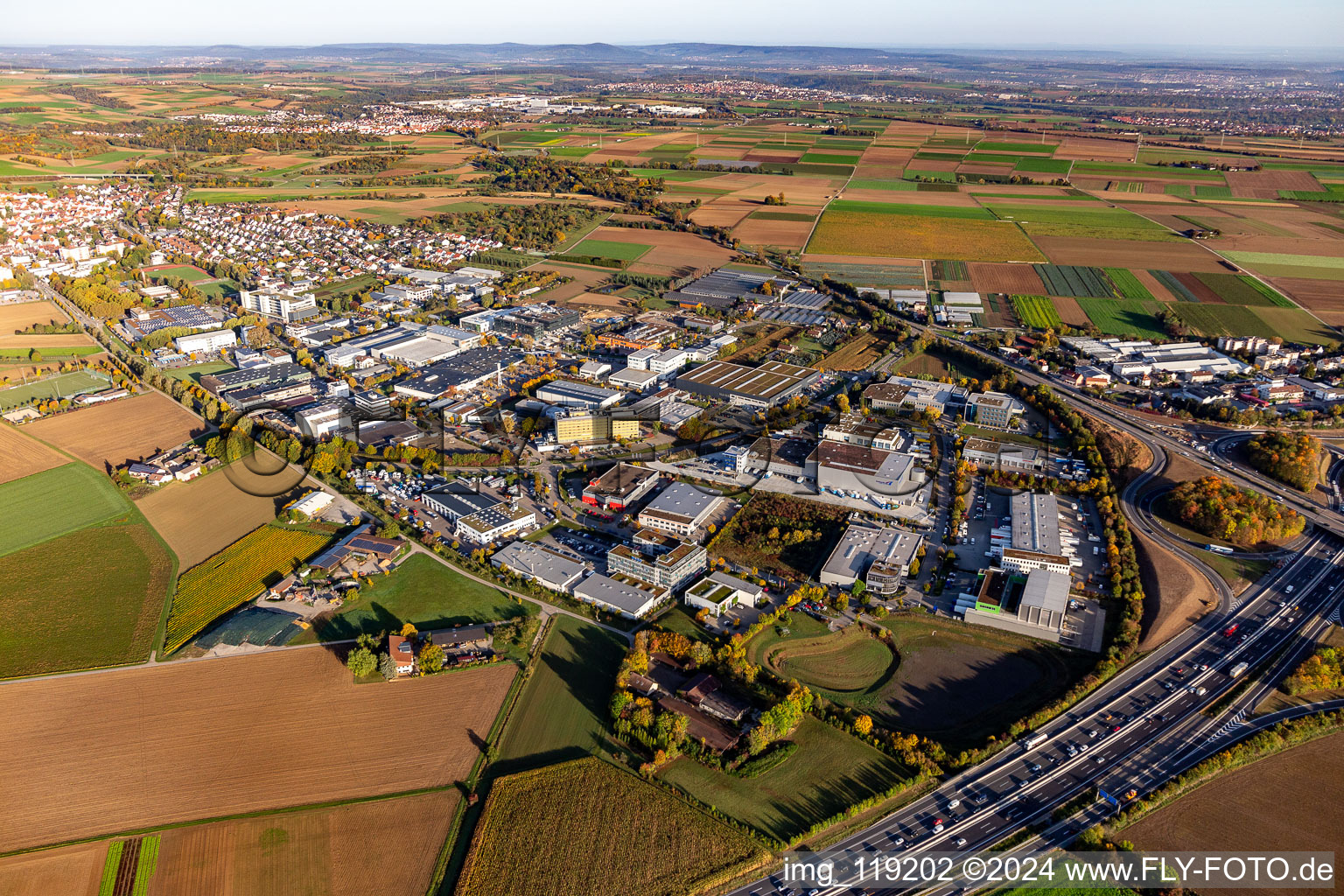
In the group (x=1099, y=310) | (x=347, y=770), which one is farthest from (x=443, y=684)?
(x=1099, y=310)

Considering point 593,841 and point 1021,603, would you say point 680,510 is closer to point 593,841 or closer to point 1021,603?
point 1021,603

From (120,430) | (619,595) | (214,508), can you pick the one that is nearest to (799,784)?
(619,595)

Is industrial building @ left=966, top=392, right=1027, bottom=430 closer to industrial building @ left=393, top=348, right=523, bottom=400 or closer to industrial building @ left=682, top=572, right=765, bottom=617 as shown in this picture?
industrial building @ left=682, top=572, right=765, bottom=617

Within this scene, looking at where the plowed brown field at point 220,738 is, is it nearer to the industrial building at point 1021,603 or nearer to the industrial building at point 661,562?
the industrial building at point 661,562

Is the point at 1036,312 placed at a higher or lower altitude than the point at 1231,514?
higher

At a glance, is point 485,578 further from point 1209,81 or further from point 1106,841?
point 1209,81
